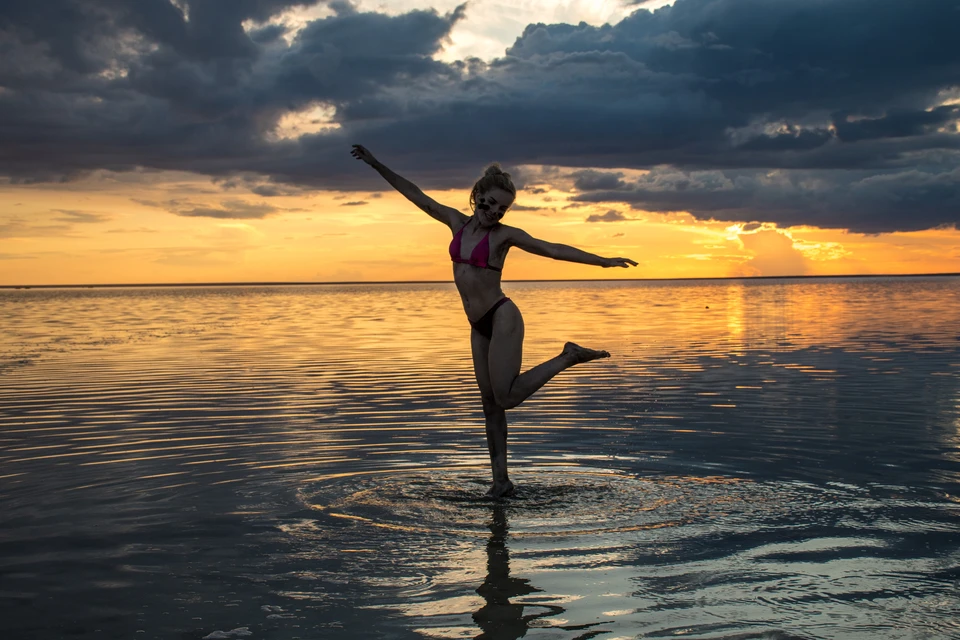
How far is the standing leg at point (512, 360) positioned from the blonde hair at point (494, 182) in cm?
109

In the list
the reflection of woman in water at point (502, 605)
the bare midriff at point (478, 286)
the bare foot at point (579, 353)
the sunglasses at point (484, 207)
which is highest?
the sunglasses at point (484, 207)

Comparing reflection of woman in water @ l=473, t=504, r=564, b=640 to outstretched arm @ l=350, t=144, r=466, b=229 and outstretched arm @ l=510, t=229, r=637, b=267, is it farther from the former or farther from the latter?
outstretched arm @ l=350, t=144, r=466, b=229

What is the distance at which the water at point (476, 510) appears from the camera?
5910 millimetres

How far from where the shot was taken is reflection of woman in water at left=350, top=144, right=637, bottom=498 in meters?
8.95

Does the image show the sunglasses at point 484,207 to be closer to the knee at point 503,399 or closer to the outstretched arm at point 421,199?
the outstretched arm at point 421,199

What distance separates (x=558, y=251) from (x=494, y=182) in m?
1.00

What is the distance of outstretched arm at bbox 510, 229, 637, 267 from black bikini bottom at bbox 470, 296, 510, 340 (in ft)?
2.01

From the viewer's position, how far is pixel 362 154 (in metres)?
9.89

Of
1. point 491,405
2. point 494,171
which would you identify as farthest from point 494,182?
point 491,405

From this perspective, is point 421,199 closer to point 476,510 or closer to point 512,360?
point 512,360

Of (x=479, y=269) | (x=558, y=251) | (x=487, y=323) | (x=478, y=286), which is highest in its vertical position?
(x=558, y=251)

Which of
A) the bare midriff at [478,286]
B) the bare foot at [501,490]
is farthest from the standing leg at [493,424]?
the bare midriff at [478,286]

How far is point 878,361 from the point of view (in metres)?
22.9

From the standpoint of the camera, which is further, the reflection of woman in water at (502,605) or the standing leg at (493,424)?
the standing leg at (493,424)
